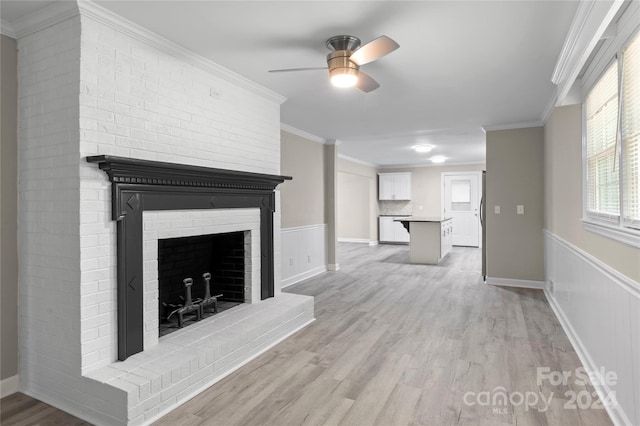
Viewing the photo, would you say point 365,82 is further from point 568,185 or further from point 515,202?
point 515,202

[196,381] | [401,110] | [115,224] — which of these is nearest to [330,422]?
[196,381]

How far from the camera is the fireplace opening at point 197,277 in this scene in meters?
3.09

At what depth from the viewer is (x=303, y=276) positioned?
6020 mm

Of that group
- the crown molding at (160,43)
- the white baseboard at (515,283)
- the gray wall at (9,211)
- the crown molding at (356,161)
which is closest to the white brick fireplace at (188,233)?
the gray wall at (9,211)

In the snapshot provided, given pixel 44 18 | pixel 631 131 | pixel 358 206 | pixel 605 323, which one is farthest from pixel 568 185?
pixel 358 206

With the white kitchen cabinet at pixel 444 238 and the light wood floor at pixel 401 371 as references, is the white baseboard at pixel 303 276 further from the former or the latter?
the white kitchen cabinet at pixel 444 238

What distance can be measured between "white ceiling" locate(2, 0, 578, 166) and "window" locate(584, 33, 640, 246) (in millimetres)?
447

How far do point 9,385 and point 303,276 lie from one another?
4.02 m

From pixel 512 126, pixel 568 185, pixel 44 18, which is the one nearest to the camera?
pixel 44 18

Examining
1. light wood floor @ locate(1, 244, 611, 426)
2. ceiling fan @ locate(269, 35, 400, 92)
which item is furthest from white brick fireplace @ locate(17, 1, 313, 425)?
ceiling fan @ locate(269, 35, 400, 92)

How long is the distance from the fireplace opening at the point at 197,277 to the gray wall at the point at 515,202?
393 cm

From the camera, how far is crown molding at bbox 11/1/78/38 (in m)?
2.21

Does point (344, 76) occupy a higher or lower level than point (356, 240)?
higher

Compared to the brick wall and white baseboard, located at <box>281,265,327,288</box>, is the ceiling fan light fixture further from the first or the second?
white baseboard, located at <box>281,265,327,288</box>
